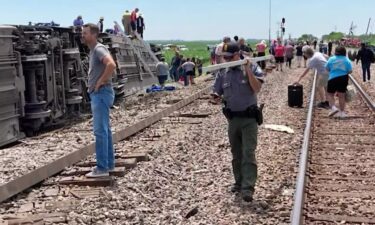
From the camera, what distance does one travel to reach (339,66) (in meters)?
14.2

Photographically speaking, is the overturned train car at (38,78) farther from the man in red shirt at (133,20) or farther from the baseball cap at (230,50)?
the man in red shirt at (133,20)

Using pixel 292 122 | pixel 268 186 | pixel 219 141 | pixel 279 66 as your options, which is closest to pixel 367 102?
pixel 292 122

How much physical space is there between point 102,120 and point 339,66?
26.7 feet

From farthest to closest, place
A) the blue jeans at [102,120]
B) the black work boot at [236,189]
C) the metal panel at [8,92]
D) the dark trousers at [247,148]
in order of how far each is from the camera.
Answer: the metal panel at [8,92], the blue jeans at [102,120], the black work boot at [236,189], the dark trousers at [247,148]

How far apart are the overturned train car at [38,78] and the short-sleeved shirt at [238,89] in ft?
19.8

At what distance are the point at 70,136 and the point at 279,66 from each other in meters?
26.3

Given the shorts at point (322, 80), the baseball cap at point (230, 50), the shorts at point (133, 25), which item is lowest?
the shorts at point (322, 80)

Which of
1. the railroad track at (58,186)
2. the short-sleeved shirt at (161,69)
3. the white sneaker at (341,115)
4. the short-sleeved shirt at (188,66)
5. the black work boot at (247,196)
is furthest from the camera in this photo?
the short-sleeved shirt at (188,66)

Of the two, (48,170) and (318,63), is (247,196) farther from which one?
(318,63)

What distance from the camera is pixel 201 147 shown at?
35.0 ft

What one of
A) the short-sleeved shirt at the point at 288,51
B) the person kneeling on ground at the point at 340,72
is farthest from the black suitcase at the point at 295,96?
the short-sleeved shirt at the point at 288,51

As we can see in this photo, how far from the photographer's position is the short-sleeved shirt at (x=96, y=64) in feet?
24.5

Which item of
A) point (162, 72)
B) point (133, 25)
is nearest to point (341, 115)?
point (162, 72)

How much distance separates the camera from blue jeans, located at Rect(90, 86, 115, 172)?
761 cm
